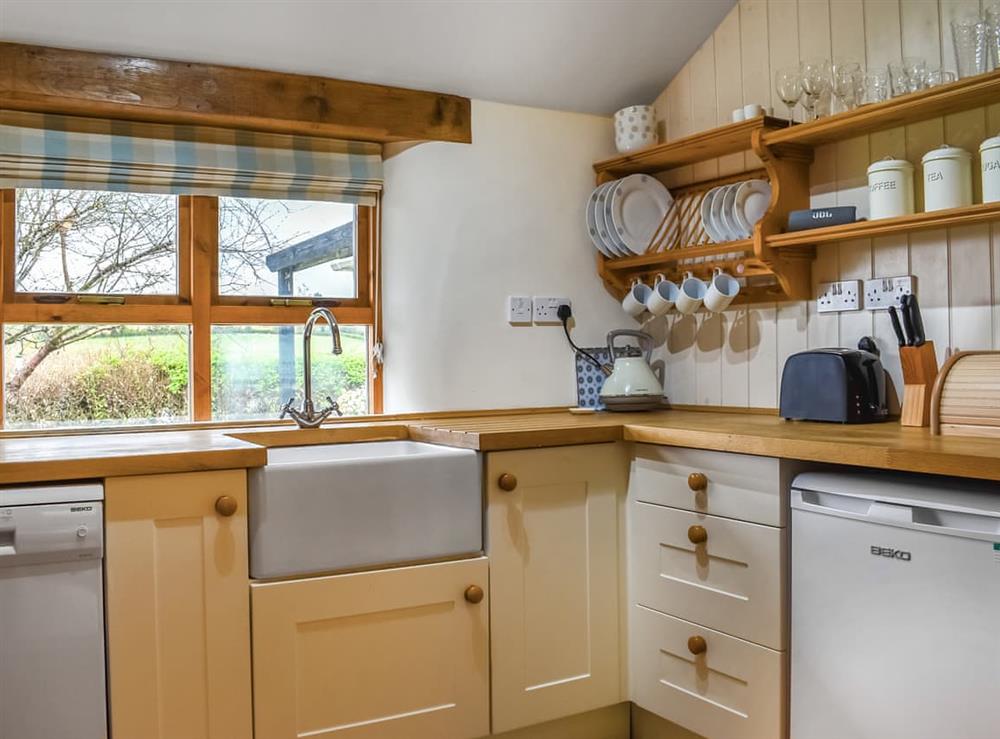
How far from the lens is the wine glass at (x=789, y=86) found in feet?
7.75

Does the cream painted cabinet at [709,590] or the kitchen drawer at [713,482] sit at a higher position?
the kitchen drawer at [713,482]

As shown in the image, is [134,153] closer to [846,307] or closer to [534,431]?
[534,431]

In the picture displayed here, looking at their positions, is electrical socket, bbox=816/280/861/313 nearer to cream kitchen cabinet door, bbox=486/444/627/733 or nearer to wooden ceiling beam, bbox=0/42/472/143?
cream kitchen cabinet door, bbox=486/444/627/733

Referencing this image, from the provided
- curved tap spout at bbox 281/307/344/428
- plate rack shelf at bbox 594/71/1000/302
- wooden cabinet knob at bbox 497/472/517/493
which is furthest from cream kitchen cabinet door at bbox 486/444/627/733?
plate rack shelf at bbox 594/71/1000/302

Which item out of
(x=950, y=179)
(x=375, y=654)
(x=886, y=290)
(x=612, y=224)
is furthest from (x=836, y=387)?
(x=375, y=654)

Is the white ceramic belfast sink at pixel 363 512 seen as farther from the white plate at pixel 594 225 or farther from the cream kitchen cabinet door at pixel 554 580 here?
the white plate at pixel 594 225

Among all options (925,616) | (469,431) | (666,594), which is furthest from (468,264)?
(925,616)

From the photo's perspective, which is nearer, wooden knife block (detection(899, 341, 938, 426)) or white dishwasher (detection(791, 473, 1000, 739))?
white dishwasher (detection(791, 473, 1000, 739))

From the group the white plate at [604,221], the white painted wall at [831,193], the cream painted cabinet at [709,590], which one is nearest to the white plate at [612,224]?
the white plate at [604,221]

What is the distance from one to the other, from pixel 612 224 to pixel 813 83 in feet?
2.66

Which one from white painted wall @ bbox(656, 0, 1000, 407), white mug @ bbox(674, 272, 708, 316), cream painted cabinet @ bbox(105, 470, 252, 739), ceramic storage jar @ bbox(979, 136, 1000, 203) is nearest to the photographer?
cream painted cabinet @ bbox(105, 470, 252, 739)

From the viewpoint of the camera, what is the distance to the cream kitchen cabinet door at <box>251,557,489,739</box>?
6.41 ft

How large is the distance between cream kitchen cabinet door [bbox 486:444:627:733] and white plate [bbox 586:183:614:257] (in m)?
0.88

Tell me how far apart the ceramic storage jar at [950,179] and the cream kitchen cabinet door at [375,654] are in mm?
1409
